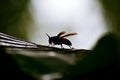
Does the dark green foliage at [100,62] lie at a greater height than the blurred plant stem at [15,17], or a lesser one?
greater

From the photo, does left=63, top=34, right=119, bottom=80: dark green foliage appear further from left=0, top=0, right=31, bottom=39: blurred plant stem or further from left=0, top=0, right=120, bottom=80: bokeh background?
left=0, top=0, right=31, bottom=39: blurred plant stem

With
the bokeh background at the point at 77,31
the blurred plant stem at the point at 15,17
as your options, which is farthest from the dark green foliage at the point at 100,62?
the blurred plant stem at the point at 15,17

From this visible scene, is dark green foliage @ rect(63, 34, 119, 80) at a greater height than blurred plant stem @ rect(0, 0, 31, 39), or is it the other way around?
dark green foliage @ rect(63, 34, 119, 80)

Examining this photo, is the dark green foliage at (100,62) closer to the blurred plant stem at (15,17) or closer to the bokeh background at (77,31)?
the bokeh background at (77,31)

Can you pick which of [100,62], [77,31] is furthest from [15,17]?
[100,62]

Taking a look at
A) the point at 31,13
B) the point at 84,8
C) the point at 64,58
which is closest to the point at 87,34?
the point at 31,13

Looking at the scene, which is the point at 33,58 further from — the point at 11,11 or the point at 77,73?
the point at 11,11

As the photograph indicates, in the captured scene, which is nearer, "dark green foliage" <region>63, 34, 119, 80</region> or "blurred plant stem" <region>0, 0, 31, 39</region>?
"dark green foliage" <region>63, 34, 119, 80</region>

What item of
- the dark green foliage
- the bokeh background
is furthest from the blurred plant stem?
the dark green foliage
